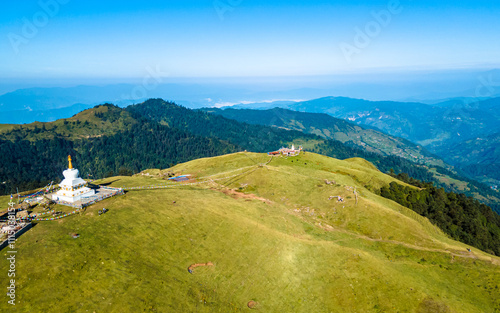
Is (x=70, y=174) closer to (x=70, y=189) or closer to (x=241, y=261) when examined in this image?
(x=70, y=189)

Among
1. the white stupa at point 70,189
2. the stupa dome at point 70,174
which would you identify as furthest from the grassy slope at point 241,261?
the stupa dome at point 70,174

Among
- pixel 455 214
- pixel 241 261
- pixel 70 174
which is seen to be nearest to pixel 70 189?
pixel 70 174

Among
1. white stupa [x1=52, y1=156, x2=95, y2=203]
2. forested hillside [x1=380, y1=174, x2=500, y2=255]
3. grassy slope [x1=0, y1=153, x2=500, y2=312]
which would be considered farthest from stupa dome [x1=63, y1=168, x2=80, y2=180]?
forested hillside [x1=380, y1=174, x2=500, y2=255]

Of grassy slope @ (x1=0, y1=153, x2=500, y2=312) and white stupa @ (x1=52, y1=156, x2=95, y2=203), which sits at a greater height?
white stupa @ (x1=52, y1=156, x2=95, y2=203)

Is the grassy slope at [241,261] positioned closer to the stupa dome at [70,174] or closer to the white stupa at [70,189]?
the white stupa at [70,189]

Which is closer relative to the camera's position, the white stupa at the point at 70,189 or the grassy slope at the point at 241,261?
the grassy slope at the point at 241,261

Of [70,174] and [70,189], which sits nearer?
[70,174]

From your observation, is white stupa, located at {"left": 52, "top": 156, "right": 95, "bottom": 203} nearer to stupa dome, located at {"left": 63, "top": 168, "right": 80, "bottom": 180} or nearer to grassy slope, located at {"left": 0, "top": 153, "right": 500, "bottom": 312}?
stupa dome, located at {"left": 63, "top": 168, "right": 80, "bottom": 180}

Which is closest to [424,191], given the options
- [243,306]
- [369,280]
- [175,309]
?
[369,280]

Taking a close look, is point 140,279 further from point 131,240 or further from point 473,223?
point 473,223
